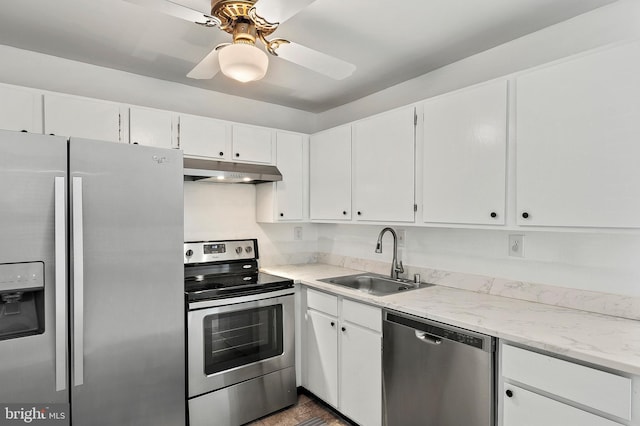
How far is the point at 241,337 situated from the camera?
2426 mm

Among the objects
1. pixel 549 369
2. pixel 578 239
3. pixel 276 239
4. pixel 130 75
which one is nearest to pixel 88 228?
pixel 130 75

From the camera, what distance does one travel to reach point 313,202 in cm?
316

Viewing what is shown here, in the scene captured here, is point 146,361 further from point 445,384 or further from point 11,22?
point 11,22

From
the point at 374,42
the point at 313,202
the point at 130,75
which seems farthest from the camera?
the point at 313,202

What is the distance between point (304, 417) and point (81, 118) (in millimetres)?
2435

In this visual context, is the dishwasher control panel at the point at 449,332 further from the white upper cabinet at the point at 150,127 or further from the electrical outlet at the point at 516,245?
the white upper cabinet at the point at 150,127

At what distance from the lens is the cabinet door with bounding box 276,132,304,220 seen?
3.04 metres

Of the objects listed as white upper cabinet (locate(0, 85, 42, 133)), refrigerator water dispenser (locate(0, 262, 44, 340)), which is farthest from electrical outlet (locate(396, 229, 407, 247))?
Result: white upper cabinet (locate(0, 85, 42, 133))

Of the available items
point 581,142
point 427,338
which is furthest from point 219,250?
point 581,142

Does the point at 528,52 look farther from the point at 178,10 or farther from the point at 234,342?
the point at 234,342

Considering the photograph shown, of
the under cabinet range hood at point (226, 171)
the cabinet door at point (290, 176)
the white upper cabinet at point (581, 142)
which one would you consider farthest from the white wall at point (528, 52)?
the under cabinet range hood at point (226, 171)

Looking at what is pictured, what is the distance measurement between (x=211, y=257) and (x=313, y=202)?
98cm

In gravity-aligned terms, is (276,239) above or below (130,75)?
below

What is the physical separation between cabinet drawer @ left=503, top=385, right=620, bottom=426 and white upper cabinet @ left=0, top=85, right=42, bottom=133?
111 inches
